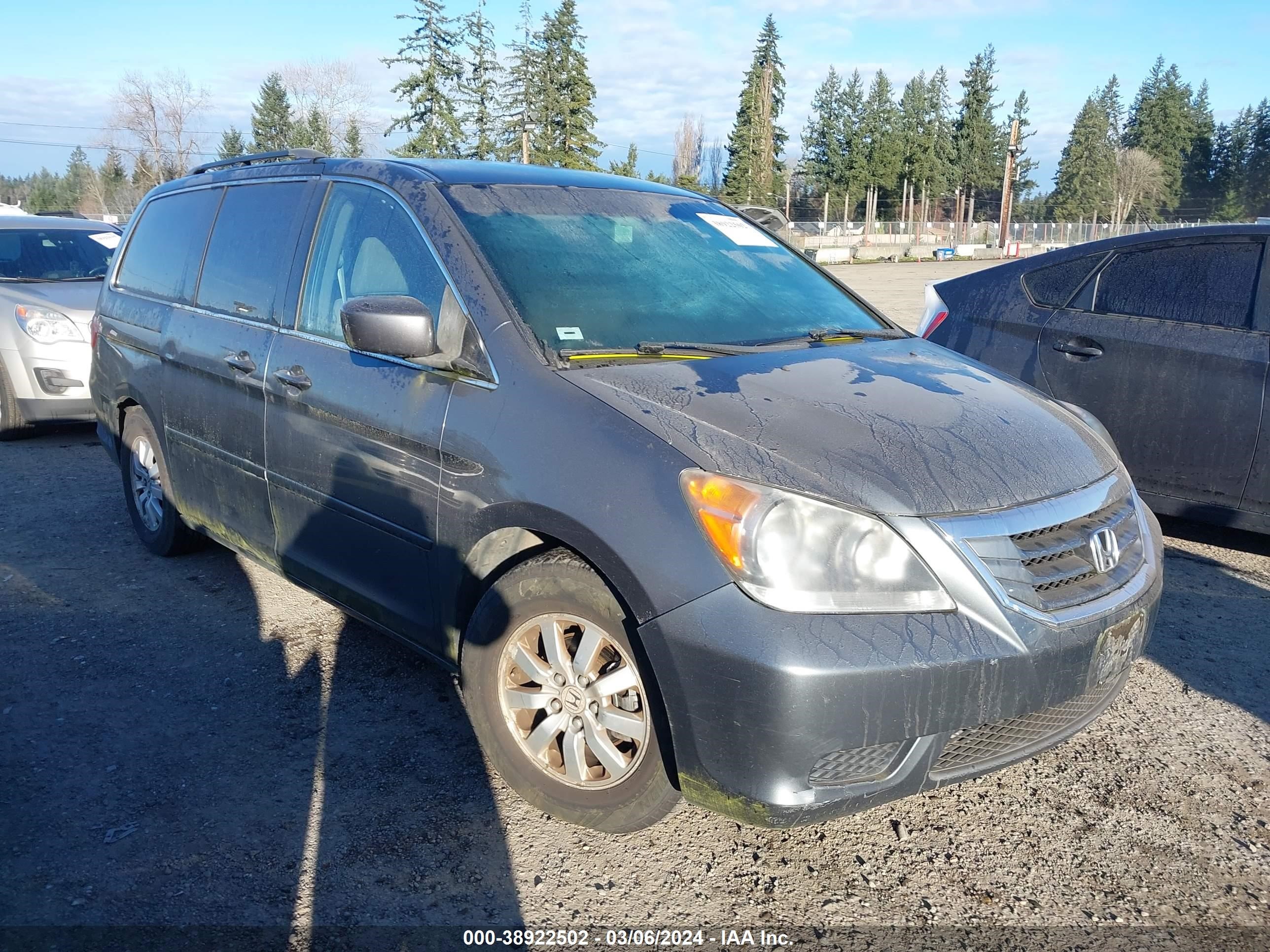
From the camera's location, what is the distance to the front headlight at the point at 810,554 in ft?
7.68

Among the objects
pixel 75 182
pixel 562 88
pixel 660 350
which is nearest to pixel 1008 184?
pixel 562 88

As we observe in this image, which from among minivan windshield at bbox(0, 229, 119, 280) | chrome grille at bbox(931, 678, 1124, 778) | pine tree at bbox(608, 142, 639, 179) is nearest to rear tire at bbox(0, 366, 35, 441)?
→ minivan windshield at bbox(0, 229, 119, 280)

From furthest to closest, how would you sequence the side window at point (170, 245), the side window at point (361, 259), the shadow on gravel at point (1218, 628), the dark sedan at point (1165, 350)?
1. the dark sedan at point (1165, 350)
2. the side window at point (170, 245)
3. the shadow on gravel at point (1218, 628)
4. the side window at point (361, 259)

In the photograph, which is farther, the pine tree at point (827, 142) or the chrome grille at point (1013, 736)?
the pine tree at point (827, 142)

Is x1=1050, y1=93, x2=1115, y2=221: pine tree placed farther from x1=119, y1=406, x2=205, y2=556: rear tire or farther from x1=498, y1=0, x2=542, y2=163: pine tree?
x1=119, y1=406, x2=205, y2=556: rear tire

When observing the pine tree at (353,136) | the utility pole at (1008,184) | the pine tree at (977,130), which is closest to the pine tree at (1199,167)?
the pine tree at (977,130)

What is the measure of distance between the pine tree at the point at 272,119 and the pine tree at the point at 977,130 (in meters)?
57.6

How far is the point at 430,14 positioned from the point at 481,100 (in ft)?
16.0

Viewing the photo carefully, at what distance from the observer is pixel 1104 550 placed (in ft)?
8.93

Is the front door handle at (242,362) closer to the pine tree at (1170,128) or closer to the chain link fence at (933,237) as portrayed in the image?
the chain link fence at (933,237)

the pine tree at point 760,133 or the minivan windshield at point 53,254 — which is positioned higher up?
the pine tree at point 760,133

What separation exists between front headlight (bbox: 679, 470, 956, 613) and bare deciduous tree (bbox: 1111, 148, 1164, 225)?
319ft

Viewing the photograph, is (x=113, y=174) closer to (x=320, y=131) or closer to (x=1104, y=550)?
(x=320, y=131)

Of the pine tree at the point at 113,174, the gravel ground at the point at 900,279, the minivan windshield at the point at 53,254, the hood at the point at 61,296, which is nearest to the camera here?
the hood at the point at 61,296
